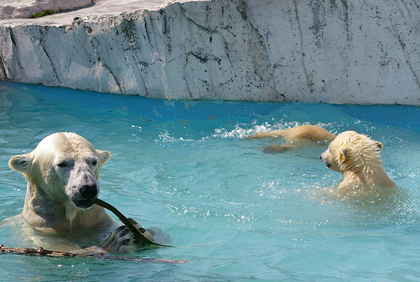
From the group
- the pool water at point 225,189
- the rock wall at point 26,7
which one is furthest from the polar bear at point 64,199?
the rock wall at point 26,7

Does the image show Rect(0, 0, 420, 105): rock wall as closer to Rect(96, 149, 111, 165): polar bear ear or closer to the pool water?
the pool water

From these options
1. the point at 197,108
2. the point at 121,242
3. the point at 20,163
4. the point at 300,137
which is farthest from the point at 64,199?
the point at 197,108

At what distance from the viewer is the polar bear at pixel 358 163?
4.50m

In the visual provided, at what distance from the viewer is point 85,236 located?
10.7ft

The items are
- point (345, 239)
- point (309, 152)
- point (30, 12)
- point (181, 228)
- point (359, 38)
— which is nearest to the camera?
point (345, 239)

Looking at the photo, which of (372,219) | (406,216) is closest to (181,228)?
(372,219)

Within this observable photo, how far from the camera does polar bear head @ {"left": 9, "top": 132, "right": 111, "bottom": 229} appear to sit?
296 cm

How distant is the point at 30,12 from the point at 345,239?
857cm

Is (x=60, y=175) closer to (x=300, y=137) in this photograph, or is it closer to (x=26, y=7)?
(x=300, y=137)

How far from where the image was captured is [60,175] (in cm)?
309

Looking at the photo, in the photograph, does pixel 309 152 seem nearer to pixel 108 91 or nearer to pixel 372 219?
pixel 372 219

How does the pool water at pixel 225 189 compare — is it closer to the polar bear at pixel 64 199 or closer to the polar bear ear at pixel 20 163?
the polar bear at pixel 64 199

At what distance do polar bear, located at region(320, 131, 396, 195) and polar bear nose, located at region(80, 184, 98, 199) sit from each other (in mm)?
2563

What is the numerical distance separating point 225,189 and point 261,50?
3338 millimetres
